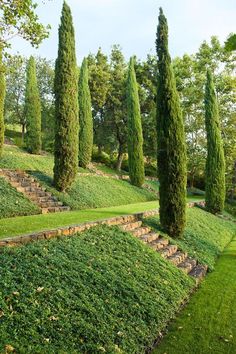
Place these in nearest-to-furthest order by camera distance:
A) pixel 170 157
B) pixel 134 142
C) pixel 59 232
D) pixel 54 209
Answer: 1. pixel 59 232
2. pixel 170 157
3. pixel 54 209
4. pixel 134 142

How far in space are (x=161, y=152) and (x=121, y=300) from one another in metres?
5.87

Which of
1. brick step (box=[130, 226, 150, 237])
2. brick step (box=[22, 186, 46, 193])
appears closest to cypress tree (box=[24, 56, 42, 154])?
brick step (box=[22, 186, 46, 193])

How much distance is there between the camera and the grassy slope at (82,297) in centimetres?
361

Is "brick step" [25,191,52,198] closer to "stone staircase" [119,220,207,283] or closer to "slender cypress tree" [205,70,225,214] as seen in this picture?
"stone staircase" [119,220,207,283]

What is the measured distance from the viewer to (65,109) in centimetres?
1391

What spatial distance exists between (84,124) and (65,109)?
9.01 meters

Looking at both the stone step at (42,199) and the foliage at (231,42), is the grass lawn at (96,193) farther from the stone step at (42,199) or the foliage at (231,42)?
the foliage at (231,42)

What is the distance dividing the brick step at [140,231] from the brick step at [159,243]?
0.39 metres

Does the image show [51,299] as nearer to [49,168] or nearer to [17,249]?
[17,249]

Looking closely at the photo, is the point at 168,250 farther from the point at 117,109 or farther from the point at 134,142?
the point at 117,109

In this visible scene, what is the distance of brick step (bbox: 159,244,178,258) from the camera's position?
8136 mm

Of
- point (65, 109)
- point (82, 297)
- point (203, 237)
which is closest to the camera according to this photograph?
point (82, 297)

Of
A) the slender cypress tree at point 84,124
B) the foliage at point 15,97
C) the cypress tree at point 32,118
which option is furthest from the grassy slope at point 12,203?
the foliage at point 15,97

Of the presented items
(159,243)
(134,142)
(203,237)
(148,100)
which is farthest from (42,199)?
(148,100)
